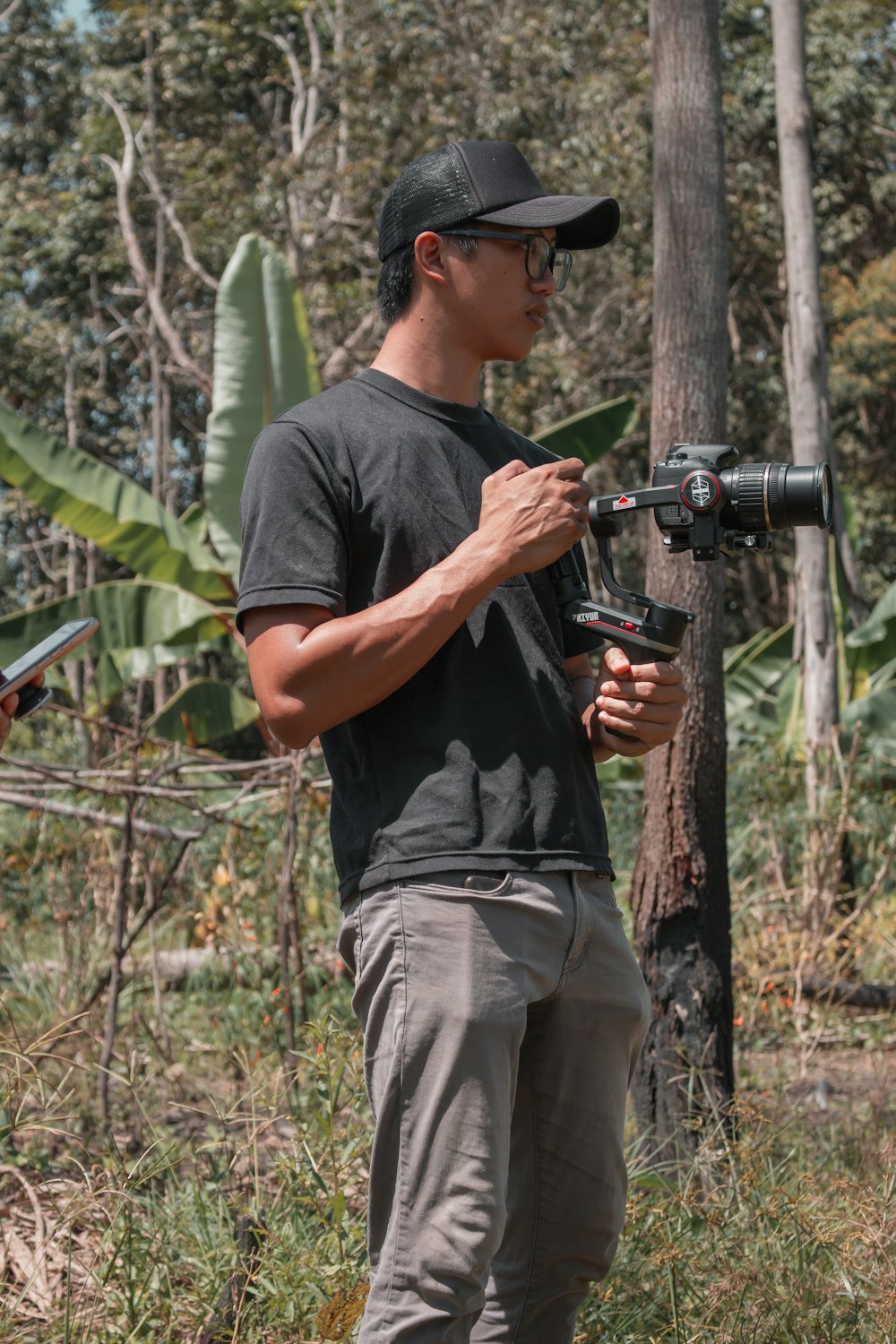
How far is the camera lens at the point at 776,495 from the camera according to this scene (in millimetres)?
2090

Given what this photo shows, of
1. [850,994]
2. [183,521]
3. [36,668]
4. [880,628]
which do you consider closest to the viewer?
[36,668]

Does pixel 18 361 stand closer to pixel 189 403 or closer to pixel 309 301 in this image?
pixel 189 403

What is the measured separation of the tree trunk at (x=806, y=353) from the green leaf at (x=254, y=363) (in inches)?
107

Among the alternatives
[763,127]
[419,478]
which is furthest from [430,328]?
[763,127]

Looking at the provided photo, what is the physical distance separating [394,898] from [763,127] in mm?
16427

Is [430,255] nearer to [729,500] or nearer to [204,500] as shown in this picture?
[729,500]

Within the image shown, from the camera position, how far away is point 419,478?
2.10 meters

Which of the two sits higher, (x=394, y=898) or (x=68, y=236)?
(x=68, y=236)

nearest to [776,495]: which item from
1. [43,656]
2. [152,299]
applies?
[43,656]

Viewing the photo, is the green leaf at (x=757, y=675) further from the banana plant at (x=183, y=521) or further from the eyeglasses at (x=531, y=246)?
the eyeglasses at (x=531, y=246)

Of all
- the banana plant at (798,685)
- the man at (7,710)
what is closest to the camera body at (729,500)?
the man at (7,710)

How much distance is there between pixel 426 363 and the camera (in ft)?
7.30

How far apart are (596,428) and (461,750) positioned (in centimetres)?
622

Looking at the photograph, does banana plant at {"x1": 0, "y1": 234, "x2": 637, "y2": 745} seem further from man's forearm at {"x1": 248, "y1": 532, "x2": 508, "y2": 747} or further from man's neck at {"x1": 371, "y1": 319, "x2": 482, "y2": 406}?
man's forearm at {"x1": 248, "y1": 532, "x2": 508, "y2": 747}
